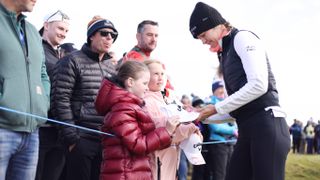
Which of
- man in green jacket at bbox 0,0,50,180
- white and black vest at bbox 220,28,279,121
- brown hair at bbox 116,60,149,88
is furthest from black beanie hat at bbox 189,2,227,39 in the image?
man in green jacket at bbox 0,0,50,180

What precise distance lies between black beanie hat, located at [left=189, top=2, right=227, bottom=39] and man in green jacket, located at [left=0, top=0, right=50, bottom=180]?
1.42 meters

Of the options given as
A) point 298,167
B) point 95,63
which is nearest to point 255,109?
point 95,63

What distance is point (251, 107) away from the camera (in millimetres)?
3512

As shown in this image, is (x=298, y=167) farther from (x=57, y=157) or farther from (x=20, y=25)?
(x=20, y=25)

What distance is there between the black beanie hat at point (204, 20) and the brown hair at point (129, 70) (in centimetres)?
58

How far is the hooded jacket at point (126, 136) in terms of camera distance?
3.43 meters

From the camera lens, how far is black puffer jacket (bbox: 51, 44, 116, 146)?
4.05 metres

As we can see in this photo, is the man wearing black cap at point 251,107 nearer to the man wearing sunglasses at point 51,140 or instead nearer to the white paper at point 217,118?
the white paper at point 217,118

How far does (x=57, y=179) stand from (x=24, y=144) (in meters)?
1.71

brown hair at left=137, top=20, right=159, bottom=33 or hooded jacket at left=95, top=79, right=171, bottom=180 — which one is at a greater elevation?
brown hair at left=137, top=20, right=159, bottom=33

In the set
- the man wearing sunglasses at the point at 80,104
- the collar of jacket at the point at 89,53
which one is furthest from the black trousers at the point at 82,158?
the collar of jacket at the point at 89,53

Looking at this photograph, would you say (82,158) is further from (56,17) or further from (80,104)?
(56,17)

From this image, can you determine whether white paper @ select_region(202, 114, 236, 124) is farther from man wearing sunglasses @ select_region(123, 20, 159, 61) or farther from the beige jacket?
man wearing sunglasses @ select_region(123, 20, 159, 61)

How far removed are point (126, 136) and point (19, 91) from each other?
952 millimetres
